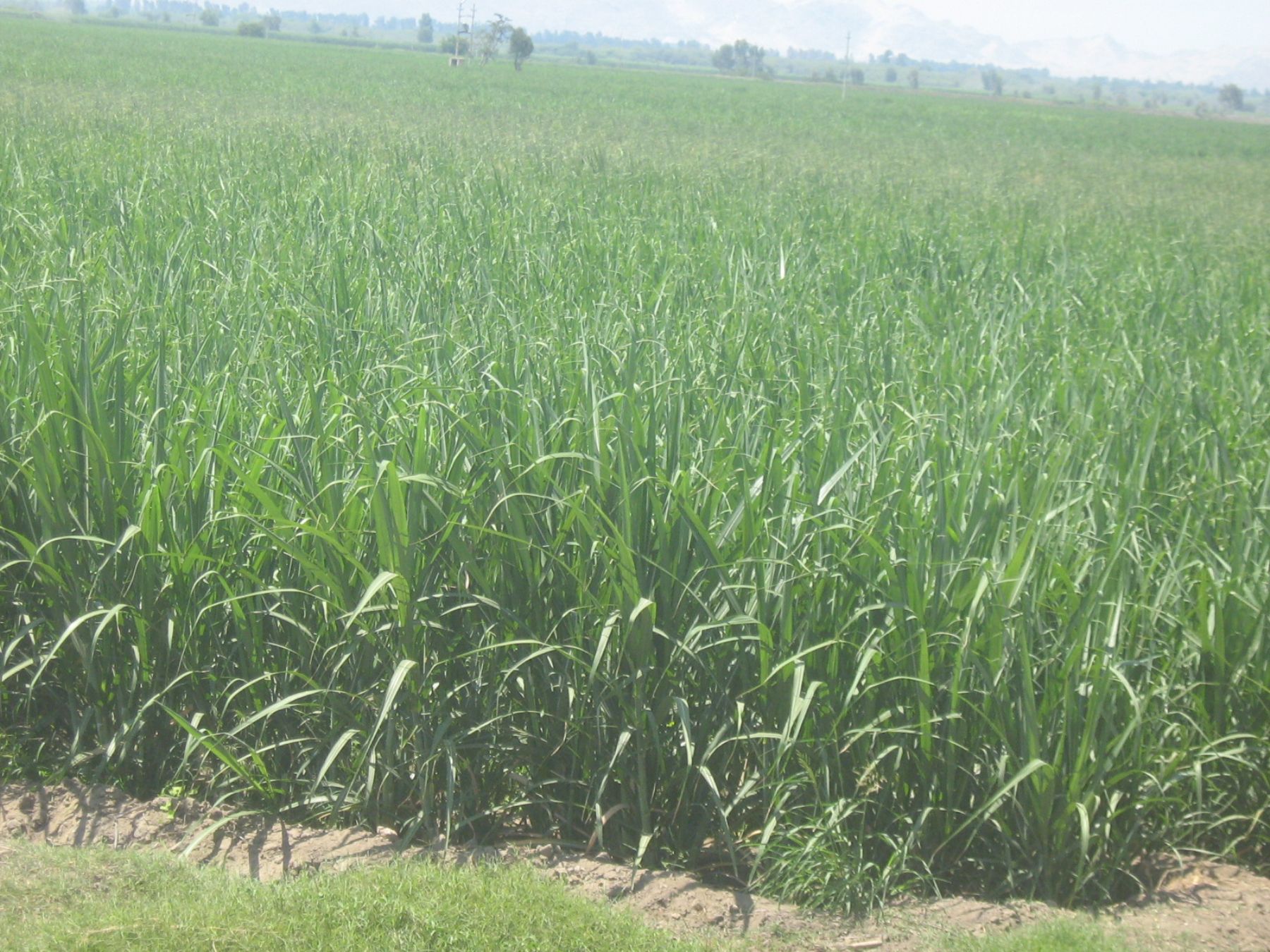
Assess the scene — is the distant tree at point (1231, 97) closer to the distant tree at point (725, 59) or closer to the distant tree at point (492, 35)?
the distant tree at point (725, 59)

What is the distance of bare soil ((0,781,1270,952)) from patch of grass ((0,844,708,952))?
110 millimetres

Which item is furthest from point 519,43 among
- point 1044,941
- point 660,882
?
point 1044,941

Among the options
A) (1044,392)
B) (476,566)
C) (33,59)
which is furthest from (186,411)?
(33,59)

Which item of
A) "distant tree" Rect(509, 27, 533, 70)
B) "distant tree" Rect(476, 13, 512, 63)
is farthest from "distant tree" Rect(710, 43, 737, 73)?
"distant tree" Rect(509, 27, 533, 70)

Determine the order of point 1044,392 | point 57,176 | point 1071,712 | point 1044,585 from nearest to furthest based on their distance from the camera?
point 1071,712
point 1044,585
point 1044,392
point 57,176

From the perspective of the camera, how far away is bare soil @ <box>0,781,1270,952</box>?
7.70 feet

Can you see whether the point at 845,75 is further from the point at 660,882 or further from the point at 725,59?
the point at 725,59

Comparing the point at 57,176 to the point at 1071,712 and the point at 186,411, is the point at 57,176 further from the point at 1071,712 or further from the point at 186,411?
the point at 1071,712

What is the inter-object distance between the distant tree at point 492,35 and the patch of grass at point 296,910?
228 feet

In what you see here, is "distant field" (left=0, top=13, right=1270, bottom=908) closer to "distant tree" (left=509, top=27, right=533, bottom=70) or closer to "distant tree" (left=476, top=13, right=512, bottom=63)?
"distant tree" (left=509, top=27, right=533, bottom=70)

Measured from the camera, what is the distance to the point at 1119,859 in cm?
263

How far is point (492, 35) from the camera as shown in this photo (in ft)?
225

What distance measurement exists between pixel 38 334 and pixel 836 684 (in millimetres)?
2361

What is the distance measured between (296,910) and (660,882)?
2.45ft
